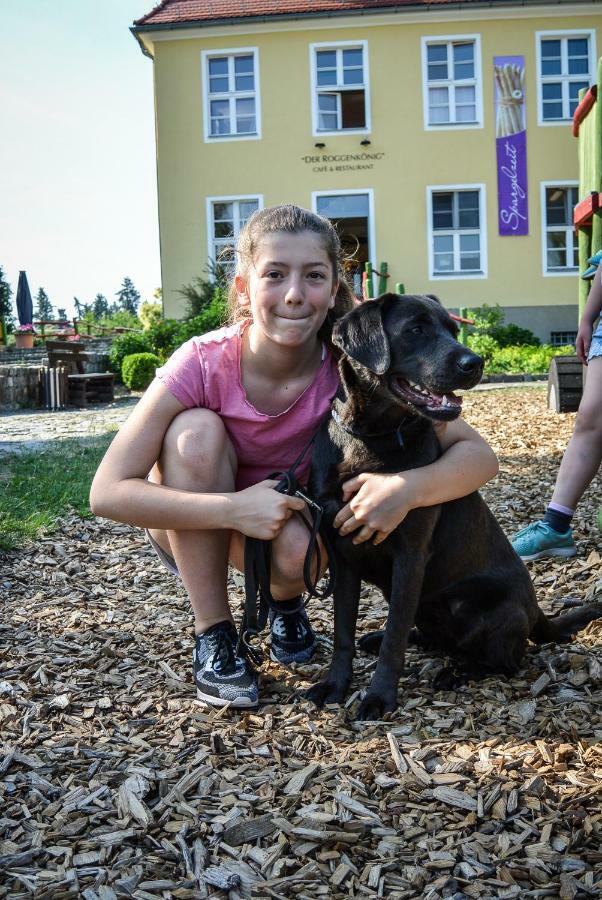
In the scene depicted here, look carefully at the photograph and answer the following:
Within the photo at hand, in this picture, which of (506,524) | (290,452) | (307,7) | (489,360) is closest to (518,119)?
(307,7)

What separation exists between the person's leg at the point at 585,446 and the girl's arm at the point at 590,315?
0.91 feet

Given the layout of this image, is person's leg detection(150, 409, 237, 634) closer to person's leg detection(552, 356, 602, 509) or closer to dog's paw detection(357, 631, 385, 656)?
dog's paw detection(357, 631, 385, 656)

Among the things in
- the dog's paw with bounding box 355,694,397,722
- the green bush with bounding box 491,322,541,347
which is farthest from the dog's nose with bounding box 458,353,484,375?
the green bush with bounding box 491,322,541,347

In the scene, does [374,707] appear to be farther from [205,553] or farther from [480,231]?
[480,231]

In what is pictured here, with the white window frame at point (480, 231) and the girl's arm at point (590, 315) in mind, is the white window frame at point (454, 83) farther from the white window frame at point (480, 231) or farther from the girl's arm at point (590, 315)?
the girl's arm at point (590, 315)

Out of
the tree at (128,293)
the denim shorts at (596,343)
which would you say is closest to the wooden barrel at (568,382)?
the denim shorts at (596,343)

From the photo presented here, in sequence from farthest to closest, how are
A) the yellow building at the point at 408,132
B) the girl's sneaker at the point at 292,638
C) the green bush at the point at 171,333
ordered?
the yellow building at the point at 408,132
the green bush at the point at 171,333
the girl's sneaker at the point at 292,638

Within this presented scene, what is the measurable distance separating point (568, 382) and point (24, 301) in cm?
1886

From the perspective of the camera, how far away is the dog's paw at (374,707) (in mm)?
2467

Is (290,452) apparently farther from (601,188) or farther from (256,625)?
(601,188)

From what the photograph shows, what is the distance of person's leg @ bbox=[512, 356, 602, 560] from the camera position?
3.86 m

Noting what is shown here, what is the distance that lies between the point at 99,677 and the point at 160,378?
103 centimetres

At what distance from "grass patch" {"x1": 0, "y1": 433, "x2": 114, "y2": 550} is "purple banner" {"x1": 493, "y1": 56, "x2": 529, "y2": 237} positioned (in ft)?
48.6

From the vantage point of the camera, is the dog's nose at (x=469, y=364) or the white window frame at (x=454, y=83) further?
the white window frame at (x=454, y=83)
